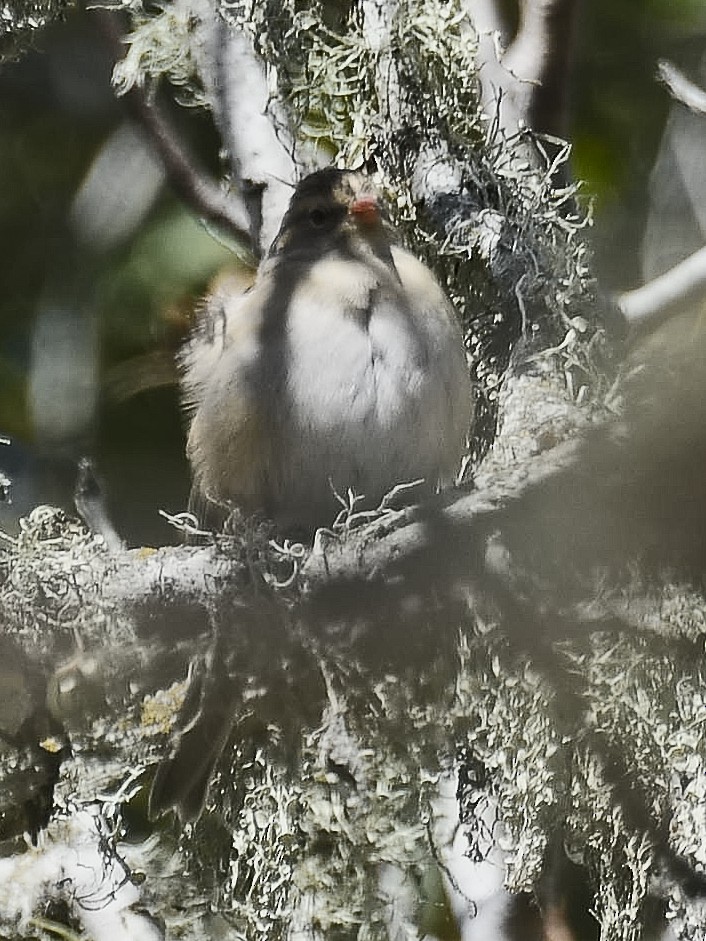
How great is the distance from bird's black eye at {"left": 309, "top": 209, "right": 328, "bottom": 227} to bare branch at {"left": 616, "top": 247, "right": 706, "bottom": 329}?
79 cm

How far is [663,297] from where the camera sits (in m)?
4.29

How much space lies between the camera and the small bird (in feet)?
12.7


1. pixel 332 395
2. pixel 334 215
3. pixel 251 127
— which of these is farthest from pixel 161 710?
pixel 251 127

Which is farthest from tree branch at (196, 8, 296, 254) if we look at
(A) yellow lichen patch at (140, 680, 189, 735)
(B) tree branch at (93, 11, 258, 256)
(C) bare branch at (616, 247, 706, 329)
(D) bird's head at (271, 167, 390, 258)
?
(A) yellow lichen patch at (140, 680, 189, 735)

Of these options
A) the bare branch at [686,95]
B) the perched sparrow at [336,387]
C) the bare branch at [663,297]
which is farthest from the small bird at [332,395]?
the bare branch at [686,95]

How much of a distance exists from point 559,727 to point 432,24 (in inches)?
76.2

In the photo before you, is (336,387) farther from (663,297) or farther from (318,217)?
(663,297)

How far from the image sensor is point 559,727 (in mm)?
3711

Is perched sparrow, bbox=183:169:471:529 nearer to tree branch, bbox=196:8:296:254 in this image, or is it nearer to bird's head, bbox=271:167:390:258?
bird's head, bbox=271:167:390:258

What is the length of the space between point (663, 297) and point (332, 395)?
3.20ft

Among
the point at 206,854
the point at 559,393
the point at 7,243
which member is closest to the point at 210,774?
the point at 206,854

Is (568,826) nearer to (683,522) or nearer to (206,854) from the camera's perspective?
(206,854)

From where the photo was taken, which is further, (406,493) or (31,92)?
(31,92)

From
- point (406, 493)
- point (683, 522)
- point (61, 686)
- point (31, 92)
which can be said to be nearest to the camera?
point (683, 522)
